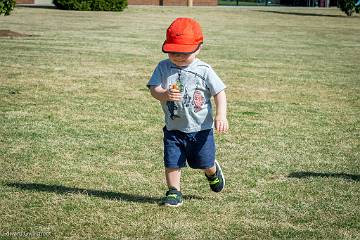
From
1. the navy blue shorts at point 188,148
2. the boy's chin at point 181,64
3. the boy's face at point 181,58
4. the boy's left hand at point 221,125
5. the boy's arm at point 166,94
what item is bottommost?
the navy blue shorts at point 188,148

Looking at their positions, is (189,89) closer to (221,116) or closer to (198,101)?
(198,101)

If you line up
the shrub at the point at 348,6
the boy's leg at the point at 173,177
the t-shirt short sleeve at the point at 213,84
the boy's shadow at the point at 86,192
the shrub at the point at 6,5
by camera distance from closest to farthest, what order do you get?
the t-shirt short sleeve at the point at 213,84
the boy's leg at the point at 173,177
the boy's shadow at the point at 86,192
the shrub at the point at 6,5
the shrub at the point at 348,6

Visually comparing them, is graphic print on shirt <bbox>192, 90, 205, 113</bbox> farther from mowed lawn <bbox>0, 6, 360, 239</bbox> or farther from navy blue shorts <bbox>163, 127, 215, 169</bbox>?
mowed lawn <bbox>0, 6, 360, 239</bbox>

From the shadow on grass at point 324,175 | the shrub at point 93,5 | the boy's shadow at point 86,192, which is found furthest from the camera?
the shrub at point 93,5

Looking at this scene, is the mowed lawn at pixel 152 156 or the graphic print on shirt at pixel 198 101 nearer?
the mowed lawn at pixel 152 156

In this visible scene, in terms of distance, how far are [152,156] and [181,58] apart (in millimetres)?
1932

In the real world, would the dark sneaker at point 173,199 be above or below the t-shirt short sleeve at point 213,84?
below

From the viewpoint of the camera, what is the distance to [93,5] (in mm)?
36562

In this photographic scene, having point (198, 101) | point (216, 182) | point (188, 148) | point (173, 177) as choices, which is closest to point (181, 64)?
point (198, 101)

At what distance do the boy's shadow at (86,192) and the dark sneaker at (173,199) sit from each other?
16cm

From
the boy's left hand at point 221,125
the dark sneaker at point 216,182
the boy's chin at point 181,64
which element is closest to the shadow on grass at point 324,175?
the dark sneaker at point 216,182

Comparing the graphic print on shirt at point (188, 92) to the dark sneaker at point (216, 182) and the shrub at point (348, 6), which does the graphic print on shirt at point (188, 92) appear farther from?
the shrub at point (348, 6)

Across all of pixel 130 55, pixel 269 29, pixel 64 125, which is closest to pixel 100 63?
pixel 130 55

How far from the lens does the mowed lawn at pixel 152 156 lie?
162 inches
